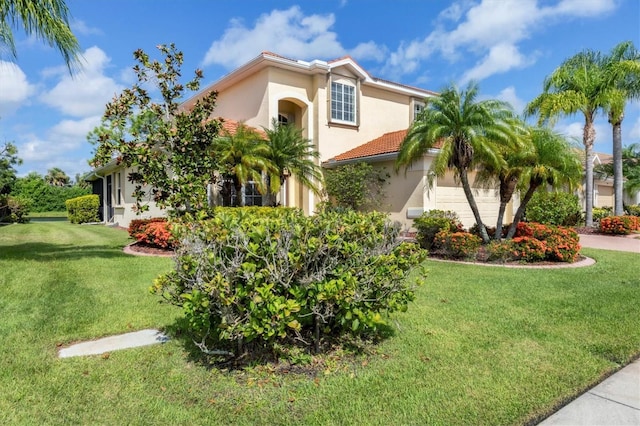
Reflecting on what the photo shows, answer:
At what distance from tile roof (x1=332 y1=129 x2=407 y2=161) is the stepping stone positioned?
13.0 metres

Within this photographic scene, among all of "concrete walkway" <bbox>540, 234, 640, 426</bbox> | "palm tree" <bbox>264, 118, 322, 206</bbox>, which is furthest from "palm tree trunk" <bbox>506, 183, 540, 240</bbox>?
"concrete walkway" <bbox>540, 234, 640, 426</bbox>

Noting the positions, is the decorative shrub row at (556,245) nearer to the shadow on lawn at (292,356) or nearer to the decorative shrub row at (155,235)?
the shadow on lawn at (292,356)

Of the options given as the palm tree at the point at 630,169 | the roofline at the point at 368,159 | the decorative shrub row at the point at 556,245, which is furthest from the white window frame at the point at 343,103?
the palm tree at the point at 630,169

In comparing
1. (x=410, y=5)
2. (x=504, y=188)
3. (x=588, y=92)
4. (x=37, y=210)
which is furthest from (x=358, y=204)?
(x=37, y=210)

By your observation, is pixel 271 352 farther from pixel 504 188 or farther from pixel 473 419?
pixel 504 188

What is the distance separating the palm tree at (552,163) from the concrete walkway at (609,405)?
24.3 feet

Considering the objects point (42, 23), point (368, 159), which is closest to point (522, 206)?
point (368, 159)

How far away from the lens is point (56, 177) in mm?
59969

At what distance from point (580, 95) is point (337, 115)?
11.7 m

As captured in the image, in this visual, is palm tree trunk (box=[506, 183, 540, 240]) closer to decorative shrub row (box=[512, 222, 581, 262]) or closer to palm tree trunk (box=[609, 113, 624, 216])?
decorative shrub row (box=[512, 222, 581, 262])

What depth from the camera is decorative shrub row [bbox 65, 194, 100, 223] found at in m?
26.3

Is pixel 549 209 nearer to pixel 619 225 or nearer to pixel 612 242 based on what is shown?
pixel 619 225

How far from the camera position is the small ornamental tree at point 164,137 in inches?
422

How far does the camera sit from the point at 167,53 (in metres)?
11.1
